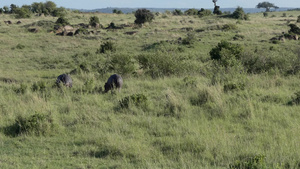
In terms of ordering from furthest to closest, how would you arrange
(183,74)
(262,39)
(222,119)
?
(262,39)
(183,74)
(222,119)

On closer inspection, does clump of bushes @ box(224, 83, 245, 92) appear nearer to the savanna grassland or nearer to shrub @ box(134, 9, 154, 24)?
the savanna grassland

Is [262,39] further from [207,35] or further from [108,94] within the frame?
[108,94]

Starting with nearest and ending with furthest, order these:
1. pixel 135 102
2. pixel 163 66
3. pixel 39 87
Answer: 1. pixel 135 102
2. pixel 39 87
3. pixel 163 66

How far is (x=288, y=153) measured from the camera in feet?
14.4

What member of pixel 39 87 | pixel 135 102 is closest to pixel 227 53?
pixel 135 102

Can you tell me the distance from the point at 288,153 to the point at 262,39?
24.1 meters

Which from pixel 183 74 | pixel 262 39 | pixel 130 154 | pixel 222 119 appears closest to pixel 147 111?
pixel 222 119

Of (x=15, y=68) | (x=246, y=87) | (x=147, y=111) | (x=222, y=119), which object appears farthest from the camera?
(x=15, y=68)

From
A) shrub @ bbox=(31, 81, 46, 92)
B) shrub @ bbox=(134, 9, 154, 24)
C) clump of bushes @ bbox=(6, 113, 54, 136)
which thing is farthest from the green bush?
shrub @ bbox=(134, 9, 154, 24)

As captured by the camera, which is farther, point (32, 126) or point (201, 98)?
point (201, 98)

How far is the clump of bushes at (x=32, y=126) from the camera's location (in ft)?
18.8

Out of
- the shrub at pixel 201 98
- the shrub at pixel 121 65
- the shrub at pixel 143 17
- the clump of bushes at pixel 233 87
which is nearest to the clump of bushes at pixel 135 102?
the shrub at pixel 201 98

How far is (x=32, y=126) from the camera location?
5.83 meters

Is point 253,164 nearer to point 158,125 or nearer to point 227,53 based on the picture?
point 158,125
